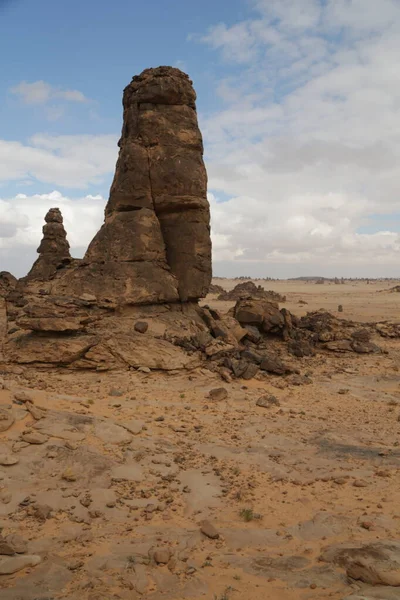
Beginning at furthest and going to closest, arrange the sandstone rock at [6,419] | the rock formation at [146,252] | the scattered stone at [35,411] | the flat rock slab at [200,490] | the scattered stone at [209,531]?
the rock formation at [146,252] < the scattered stone at [35,411] < the sandstone rock at [6,419] < the flat rock slab at [200,490] < the scattered stone at [209,531]

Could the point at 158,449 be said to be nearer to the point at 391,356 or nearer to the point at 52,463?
the point at 52,463

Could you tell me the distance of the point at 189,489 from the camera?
6.13 metres

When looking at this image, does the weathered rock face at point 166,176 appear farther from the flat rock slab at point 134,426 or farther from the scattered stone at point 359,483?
the scattered stone at point 359,483

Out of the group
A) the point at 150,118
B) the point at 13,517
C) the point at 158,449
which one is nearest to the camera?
the point at 13,517

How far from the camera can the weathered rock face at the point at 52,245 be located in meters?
21.7

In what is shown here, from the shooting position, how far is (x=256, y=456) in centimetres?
727

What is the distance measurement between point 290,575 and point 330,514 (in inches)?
56.9

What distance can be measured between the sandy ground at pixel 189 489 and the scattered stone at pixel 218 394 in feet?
0.33

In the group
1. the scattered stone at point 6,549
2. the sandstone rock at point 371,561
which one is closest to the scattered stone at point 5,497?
the scattered stone at point 6,549

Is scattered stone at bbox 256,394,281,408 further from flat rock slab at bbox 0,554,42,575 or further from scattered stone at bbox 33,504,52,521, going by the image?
flat rock slab at bbox 0,554,42,575

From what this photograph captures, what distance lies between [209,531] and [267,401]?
16.3ft

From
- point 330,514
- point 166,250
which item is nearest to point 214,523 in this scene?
point 330,514

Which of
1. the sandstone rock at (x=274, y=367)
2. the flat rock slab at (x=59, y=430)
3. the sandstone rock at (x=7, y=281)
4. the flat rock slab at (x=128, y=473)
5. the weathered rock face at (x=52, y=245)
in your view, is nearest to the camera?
the flat rock slab at (x=128, y=473)

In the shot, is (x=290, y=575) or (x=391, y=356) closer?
(x=290, y=575)
